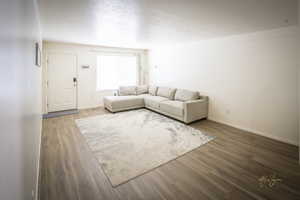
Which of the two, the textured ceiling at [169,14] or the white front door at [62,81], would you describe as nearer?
the textured ceiling at [169,14]

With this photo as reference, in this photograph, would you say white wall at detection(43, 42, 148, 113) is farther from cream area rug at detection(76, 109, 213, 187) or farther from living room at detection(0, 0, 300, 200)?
cream area rug at detection(76, 109, 213, 187)

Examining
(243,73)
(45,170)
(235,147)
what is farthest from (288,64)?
(45,170)

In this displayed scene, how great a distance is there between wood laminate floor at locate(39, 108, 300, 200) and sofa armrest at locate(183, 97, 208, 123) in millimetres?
1095

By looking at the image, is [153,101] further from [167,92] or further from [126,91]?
[126,91]

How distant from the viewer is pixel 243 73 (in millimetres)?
3775

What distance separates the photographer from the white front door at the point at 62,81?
5.23m

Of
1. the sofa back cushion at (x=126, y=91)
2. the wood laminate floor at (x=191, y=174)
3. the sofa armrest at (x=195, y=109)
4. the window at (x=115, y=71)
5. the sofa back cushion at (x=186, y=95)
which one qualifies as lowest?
the wood laminate floor at (x=191, y=174)

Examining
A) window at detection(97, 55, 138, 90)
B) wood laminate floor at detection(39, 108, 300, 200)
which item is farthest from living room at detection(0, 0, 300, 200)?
window at detection(97, 55, 138, 90)

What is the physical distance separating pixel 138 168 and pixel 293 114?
125 inches

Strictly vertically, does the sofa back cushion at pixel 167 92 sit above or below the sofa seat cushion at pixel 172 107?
above

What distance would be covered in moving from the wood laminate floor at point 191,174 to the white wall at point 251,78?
56 centimetres

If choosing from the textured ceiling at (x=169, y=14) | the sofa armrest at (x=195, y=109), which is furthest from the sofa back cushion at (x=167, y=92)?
the textured ceiling at (x=169, y=14)

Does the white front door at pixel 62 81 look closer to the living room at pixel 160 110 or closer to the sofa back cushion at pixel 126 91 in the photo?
the living room at pixel 160 110

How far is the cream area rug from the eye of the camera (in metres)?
2.37
